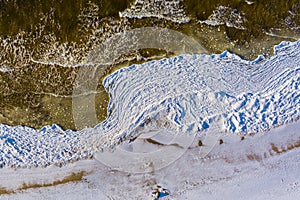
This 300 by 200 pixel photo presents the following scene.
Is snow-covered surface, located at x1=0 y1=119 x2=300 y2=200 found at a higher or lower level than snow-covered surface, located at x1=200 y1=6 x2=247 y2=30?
lower

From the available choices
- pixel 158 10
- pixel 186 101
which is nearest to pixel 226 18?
pixel 158 10

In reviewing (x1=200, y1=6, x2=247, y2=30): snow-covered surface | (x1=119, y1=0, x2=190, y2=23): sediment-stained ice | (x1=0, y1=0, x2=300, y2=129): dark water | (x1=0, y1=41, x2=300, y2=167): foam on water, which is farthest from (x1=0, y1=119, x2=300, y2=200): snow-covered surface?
(x1=119, y1=0, x2=190, y2=23): sediment-stained ice

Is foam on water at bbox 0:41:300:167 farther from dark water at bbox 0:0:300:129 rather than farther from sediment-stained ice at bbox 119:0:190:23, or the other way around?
sediment-stained ice at bbox 119:0:190:23

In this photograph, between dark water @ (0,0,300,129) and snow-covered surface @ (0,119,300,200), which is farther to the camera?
snow-covered surface @ (0,119,300,200)

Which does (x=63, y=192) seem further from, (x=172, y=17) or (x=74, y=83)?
(x=172, y=17)

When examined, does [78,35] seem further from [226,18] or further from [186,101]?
[226,18]

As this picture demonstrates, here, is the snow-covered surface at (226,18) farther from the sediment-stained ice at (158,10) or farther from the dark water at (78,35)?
the sediment-stained ice at (158,10)

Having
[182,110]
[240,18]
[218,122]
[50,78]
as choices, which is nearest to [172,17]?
[240,18]

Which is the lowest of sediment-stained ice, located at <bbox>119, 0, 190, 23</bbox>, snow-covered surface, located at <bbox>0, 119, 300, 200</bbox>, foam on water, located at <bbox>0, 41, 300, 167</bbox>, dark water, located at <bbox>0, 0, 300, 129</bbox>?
snow-covered surface, located at <bbox>0, 119, 300, 200</bbox>
